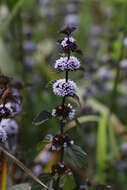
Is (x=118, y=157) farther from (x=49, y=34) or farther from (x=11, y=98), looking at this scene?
(x=49, y=34)

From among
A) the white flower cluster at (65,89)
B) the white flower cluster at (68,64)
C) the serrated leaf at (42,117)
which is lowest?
the serrated leaf at (42,117)

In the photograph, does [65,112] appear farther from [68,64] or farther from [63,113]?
[68,64]

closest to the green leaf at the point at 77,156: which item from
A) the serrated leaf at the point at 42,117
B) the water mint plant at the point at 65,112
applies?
the water mint plant at the point at 65,112

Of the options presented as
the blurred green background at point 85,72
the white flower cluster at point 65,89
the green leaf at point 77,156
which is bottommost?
the green leaf at point 77,156

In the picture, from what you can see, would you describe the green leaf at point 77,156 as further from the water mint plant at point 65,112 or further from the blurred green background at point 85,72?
the blurred green background at point 85,72

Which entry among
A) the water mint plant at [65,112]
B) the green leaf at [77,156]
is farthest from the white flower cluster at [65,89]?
the green leaf at [77,156]

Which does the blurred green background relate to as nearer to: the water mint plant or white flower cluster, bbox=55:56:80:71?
the water mint plant

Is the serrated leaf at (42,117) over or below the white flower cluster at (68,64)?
below

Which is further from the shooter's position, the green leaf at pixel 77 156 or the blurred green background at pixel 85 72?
the blurred green background at pixel 85 72

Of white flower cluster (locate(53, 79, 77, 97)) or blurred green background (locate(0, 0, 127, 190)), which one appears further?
blurred green background (locate(0, 0, 127, 190))

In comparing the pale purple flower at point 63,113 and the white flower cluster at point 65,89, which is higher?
the white flower cluster at point 65,89

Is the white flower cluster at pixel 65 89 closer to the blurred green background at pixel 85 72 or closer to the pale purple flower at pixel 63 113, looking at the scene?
the pale purple flower at pixel 63 113

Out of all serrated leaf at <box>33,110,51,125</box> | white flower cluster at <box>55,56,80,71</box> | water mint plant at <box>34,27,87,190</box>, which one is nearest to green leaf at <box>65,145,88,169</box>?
water mint plant at <box>34,27,87,190</box>
